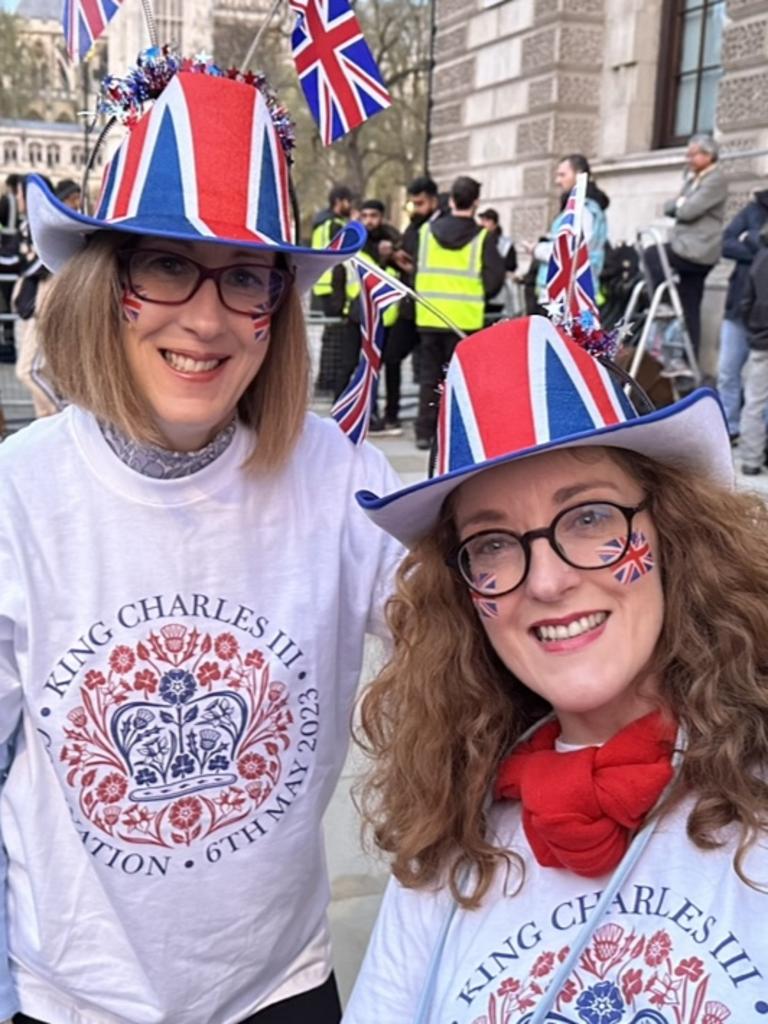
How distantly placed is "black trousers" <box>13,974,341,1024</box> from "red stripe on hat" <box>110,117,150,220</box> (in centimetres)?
132

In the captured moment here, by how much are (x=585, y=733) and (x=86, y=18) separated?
1.73 metres

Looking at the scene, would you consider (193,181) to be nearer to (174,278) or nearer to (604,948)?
(174,278)

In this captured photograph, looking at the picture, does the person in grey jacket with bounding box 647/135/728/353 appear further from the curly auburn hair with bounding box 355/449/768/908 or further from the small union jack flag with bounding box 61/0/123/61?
the curly auburn hair with bounding box 355/449/768/908

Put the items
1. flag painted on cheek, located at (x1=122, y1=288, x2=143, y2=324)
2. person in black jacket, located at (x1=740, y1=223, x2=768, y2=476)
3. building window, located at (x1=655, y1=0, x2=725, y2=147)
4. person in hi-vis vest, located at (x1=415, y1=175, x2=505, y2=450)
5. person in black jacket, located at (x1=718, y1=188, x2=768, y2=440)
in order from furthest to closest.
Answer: building window, located at (x1=655, y1=0, x2=725, y2=147) → person in hi-vis vest, located at (x1=415, y1=175, x2=505, y2=450) → person in black jacket, located at (x1=718, y1=188, x2=768, y2=440) → person in black jacket, located at (x1=740, y1=223, x2=768, y2=476) → flag painted on cheek, located at (x1=122, y1=288, x2=143, y2=324)

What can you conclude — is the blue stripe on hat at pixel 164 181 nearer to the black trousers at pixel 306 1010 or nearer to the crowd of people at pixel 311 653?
the crowd of people at pixel 311 653

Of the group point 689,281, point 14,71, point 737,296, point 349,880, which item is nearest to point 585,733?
point 349,880

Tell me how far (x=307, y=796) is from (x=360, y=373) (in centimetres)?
97

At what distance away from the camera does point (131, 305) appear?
162 cm

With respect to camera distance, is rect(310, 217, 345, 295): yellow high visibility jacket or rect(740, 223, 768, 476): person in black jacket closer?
rect(740, 223, 768, 476): person in black jacket

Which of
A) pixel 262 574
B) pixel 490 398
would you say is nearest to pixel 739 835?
pixel 490 398

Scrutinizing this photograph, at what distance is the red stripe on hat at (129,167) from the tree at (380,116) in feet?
101

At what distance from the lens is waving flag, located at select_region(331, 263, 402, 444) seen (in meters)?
2.15

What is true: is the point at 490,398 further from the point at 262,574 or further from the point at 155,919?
the point at 155,919

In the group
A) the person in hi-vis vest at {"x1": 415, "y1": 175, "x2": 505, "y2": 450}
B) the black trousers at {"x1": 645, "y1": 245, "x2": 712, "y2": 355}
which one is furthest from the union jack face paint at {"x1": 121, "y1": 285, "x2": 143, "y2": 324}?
the black trousers at {"x1": 645, "y1": 245, "x2": 712, "y2": 355}
